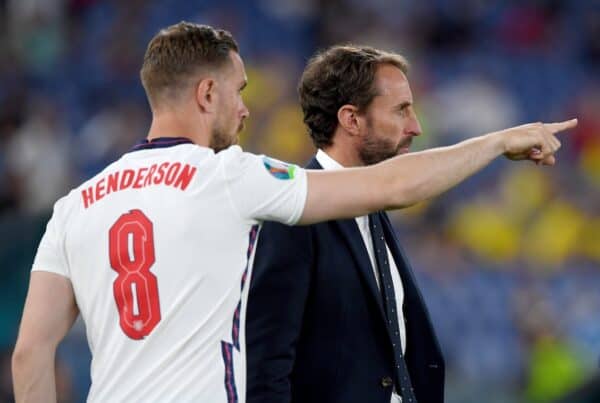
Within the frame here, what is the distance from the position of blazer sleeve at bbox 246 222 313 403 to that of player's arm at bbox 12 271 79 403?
0.57 m

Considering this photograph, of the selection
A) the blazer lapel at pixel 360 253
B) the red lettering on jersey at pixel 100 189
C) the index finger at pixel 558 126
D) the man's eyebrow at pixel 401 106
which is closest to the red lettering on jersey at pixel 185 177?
the red lettering on jersey at pixel 100 189

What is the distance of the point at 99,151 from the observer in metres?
12.3

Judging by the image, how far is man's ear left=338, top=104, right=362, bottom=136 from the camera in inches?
165

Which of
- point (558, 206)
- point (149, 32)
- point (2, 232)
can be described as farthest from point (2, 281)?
point (149, 32)

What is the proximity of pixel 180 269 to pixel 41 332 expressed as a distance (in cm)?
41

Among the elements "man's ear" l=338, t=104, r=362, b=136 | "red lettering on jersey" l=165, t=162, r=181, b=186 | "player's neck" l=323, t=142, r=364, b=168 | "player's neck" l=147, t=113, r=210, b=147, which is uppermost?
"man's ear" l=338, t=104, r=362, b=136

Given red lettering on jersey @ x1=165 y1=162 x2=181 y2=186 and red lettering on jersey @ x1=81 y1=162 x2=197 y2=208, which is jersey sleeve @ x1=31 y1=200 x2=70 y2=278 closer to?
red lettering on jersey @ x1=81 y1=162 x2=197 y2=208

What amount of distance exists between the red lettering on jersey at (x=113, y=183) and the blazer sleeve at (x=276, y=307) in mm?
618

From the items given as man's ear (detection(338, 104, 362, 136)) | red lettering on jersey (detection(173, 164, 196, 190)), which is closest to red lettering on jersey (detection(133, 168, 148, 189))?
red lettering on jersey (detection(173, 164, 196, 190))

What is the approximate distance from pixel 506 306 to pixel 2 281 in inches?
154

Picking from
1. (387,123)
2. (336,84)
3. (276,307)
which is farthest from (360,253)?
(336,84)

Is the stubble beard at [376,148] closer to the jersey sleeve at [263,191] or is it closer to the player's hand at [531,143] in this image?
the player's hand at [531,143]

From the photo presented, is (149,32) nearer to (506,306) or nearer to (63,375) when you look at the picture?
(506,306)

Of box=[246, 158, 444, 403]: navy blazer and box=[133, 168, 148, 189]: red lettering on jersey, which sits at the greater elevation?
box=[133, 168, 148, 189]: red lettering on jersey
